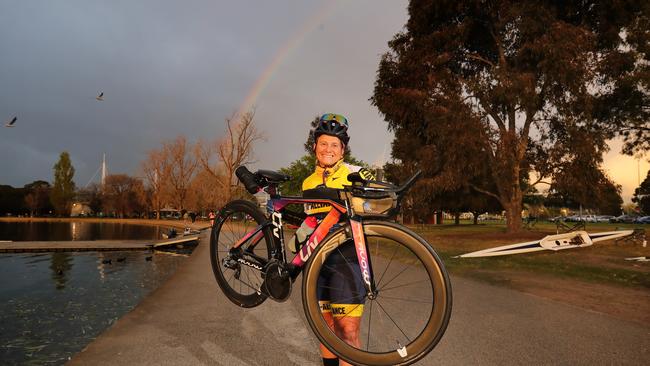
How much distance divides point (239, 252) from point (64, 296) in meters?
27.5

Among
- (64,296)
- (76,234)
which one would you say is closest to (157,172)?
(76,234)

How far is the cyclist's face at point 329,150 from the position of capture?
3023mm

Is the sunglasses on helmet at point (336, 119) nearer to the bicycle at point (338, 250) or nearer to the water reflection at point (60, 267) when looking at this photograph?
the bicycle at point (338, 250)

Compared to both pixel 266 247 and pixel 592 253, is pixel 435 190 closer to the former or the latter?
pixel 592 253

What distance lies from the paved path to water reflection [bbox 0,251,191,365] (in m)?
7.00

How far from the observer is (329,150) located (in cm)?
302

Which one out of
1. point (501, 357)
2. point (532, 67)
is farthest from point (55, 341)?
point (532, 67)

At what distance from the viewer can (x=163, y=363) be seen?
653cm

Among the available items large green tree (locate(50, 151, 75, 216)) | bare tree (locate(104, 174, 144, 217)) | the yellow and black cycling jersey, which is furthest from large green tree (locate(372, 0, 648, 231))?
large green tree (locate(50, 151, 75, 216))

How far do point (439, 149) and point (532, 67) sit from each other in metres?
8.50

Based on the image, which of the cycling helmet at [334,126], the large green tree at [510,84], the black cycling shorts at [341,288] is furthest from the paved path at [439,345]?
the large green tree at [510,84]

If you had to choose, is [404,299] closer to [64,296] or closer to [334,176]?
[334,176]

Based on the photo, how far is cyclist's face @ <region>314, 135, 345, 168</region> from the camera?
3023 millimetres

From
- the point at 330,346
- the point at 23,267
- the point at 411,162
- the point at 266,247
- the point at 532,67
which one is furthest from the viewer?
the point at 23,267
